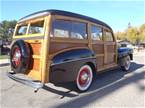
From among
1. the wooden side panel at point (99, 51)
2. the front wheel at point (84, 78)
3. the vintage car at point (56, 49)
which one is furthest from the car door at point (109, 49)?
the front wheel at point (84, 78)

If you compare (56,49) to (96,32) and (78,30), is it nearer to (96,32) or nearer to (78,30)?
(78,30)

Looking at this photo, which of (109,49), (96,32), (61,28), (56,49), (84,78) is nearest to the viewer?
(56,49)

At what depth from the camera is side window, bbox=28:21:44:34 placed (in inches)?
198

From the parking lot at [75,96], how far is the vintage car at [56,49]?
44 cm

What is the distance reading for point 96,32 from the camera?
250 inches

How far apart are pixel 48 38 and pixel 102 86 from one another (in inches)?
98.2

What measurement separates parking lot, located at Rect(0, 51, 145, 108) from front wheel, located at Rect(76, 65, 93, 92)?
0.58 feet

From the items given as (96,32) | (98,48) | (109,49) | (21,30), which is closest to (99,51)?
(98,48)

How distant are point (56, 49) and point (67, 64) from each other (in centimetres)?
46

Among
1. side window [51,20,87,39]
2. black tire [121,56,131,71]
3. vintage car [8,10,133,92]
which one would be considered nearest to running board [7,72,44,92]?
vintage car [8,10,133,92]

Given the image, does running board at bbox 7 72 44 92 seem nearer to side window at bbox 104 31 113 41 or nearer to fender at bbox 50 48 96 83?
fender at bbox 50 48 96 83

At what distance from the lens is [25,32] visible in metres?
5.58

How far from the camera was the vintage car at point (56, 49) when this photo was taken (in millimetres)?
4629

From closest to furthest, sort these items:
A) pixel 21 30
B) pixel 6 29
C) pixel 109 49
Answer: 1. pixel 21 30
2. pixel 109 49
3. pixel 6 29
